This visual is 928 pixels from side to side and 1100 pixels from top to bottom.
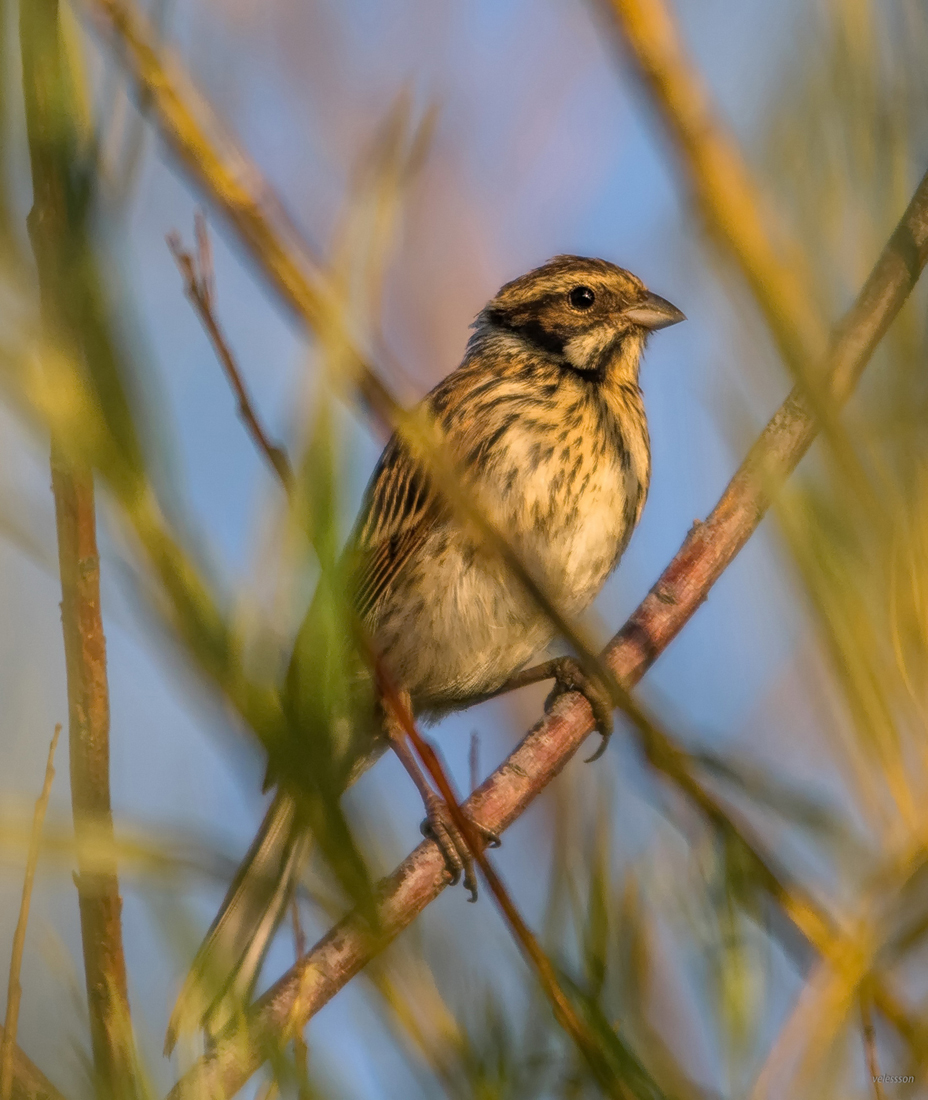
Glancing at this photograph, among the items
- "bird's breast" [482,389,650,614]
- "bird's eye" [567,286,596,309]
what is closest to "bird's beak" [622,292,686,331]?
"bird's eye" [567,286,596,309]

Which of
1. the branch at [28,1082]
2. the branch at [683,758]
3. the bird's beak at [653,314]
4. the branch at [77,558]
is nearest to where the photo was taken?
the branch at [77,558]

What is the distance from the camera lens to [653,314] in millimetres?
4602

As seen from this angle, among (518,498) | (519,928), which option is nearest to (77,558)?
(519,928)

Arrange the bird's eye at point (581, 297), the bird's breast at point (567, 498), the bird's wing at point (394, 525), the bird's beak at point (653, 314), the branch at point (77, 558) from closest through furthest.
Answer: the branch at point (77, 558), the bird's breast at point (567, 498), the bird's wing at point (394, 525), the bird's beak at point (653, 314), the bird's eye at point (581, 297)

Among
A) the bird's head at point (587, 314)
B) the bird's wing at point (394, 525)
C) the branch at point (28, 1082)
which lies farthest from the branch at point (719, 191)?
the bird's head at point (587, 314)

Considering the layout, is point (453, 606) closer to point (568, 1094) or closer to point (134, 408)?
point (568, 1094)

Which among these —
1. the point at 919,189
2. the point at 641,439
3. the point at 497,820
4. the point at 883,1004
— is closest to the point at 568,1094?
the point at 883,1004

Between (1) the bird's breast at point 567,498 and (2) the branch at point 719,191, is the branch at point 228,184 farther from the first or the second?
(1) the bird's breast at point 567,498

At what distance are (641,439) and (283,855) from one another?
3.80 meters

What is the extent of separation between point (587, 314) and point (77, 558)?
377 centimetres

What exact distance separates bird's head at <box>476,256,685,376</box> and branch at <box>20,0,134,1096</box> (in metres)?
3.42

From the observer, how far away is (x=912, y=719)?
98cm

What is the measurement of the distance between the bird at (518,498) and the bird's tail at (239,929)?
2580mm

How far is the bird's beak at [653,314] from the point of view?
15.1 ft
